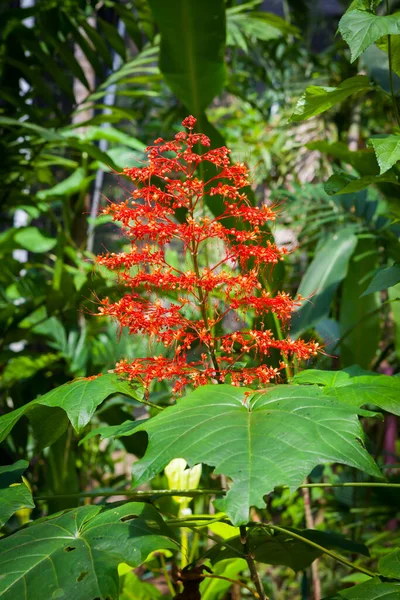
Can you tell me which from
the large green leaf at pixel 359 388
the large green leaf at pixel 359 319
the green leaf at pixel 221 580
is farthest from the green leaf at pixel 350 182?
the green leaf at pixel 221 580

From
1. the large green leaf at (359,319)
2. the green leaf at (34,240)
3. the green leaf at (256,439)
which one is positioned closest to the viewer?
the green leaf at (256,439)

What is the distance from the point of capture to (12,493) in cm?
79

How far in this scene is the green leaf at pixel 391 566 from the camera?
0.77 meters

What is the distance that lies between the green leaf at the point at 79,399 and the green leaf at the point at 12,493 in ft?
0.21

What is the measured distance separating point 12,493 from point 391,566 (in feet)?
1.49

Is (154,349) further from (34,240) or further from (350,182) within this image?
(350,182)

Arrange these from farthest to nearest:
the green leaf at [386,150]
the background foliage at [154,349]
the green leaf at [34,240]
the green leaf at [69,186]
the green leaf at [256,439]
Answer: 1. the green leaf at [69,186]
2. the green leaf at [34,240]
3. the green leaf at [386,150]
4. the background foliage at [154,349]
5. the green leaf at [256,439]

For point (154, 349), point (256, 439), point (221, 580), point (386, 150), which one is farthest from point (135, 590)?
point (386, 150)

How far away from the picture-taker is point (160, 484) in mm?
2070

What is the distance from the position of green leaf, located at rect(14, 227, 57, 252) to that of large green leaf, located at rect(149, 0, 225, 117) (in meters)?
0.91

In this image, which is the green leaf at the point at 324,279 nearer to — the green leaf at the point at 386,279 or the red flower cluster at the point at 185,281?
the green leaf at the point at 386,279

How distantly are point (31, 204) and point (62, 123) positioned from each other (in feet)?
0.89

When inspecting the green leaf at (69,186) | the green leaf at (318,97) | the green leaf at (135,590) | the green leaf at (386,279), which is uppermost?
the green leaf at (69,186)

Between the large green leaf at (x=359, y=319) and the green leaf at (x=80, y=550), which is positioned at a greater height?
the large green leaf at (x=359, y=319)
